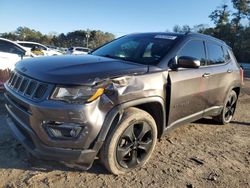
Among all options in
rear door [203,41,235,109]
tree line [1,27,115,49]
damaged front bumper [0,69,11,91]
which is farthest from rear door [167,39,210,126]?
tree line [1,27,115,49]

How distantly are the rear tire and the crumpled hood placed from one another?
10.1ft

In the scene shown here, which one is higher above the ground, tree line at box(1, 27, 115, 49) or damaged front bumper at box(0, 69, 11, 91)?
damaged front bumper at box(0, 69, 11, 91)

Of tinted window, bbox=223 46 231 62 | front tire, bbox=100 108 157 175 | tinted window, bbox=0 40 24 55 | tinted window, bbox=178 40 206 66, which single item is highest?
tinted window, bbox=178 40 206 66

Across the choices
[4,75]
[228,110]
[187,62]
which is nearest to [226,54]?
[228,110]

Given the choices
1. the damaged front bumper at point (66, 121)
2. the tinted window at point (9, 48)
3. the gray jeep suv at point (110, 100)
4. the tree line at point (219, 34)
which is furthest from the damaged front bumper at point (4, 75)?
the tree line at point (219, 34)

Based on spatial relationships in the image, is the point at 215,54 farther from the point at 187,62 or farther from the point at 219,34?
the point at 219,34

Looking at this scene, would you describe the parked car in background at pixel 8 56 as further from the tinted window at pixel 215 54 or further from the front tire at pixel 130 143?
the tinted window at pixel 215 54

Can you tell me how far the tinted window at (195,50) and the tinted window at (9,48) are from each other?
5.52m

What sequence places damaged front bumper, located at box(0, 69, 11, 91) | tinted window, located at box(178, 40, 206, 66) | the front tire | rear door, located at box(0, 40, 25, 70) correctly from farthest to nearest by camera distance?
1. rear door, located at box(0, 40, 25, 70)
2. damaged front bumper, located at box(0, 69, 11, 91)
3. tinted window, located at box(178, 40, 206, 66)
4. the front tire

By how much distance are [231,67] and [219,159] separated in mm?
2332

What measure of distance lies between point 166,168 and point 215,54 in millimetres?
2604

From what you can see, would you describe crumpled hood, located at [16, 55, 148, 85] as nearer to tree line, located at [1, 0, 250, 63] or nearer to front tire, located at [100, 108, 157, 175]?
front tire, located at [100, 108, 157, 175]

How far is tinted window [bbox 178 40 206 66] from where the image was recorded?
5.04 m

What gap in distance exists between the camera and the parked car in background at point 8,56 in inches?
324
